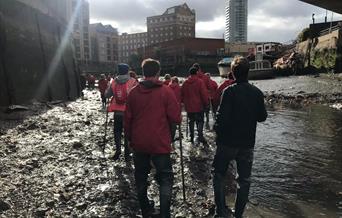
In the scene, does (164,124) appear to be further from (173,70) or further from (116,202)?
(173,70)

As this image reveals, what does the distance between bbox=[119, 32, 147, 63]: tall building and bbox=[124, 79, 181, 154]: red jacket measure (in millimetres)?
180619

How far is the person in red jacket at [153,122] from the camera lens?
530cm

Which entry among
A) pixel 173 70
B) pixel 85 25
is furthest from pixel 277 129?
pixel 85 25

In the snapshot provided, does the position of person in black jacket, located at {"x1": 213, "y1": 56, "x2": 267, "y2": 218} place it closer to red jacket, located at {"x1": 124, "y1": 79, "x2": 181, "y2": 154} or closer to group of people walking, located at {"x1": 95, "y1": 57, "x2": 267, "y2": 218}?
group of people walking, located at {"x1": 95, "y1": 57, "x2": 267, "y2": 218}

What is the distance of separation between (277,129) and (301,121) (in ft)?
9.54

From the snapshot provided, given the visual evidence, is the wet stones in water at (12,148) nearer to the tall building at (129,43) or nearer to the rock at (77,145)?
the rock at (77,145)

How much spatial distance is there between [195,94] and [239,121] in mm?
6036

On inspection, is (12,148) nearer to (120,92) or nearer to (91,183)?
(120,92)

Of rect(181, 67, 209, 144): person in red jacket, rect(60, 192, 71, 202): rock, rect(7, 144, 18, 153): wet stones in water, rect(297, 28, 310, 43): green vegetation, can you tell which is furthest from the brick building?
rect(60, 192, 71, 202): rock

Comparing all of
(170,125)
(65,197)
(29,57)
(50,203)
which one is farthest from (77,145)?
(29,57)

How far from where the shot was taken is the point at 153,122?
209 inches

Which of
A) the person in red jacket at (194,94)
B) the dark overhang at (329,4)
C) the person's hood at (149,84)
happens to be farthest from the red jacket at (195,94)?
the dark overhang at (329,4)

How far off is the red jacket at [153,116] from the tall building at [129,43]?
593ft

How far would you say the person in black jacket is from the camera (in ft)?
17.4
